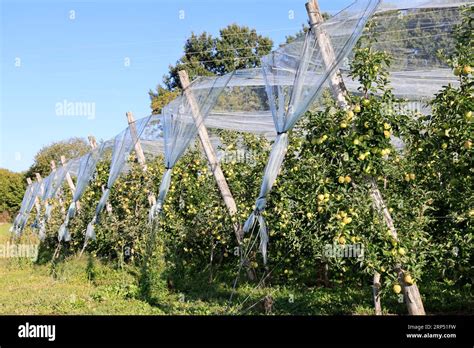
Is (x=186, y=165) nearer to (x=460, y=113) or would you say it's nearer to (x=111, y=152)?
(x=111, y=152)

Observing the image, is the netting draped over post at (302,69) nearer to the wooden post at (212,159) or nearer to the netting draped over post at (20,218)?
the wooden post at (212,159)

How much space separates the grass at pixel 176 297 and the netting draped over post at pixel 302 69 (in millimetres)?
950

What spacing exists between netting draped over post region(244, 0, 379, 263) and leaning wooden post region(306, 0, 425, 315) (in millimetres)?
17

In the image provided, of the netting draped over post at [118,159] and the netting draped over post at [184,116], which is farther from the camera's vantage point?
the netting draped over post at [118,159]

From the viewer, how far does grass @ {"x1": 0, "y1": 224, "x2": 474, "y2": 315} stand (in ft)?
18.3

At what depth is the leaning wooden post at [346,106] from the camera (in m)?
4.26

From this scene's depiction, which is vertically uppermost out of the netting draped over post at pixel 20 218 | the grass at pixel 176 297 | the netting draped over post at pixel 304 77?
the netting draped over post at pixel 304 77

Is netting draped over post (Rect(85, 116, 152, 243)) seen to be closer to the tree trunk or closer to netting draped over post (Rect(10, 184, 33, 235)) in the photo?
the tree trunk

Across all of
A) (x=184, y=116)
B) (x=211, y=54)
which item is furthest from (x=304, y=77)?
(x=211, y=54)

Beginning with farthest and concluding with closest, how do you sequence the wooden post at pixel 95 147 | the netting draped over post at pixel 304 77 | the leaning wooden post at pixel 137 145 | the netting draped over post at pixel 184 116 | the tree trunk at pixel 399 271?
the wooden post at pixel 95 147 < the leaning wooden post at pixel 137 145 < the netting draped over post at pixel 184 116 < the netting draped over post at pixel 304 77 < the tree trunk at pixel 399 271

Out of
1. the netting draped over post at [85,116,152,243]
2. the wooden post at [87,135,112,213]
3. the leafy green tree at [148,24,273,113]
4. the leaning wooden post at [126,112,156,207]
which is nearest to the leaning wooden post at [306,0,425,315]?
the netting draped over post at [85,116,152,243]

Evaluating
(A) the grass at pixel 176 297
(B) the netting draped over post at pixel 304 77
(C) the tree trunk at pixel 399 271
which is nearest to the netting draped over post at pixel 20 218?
(A) the grass at pixel 176 297

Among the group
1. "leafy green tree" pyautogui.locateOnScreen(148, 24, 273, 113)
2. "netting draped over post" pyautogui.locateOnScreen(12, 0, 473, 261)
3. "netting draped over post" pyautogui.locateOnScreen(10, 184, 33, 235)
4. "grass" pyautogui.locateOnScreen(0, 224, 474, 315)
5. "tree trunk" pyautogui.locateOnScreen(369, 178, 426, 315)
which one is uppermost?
"leafy green tree" pyautogui.locateOnScreen(148, 24, 273, 113)

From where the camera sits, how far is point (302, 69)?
4820mm
